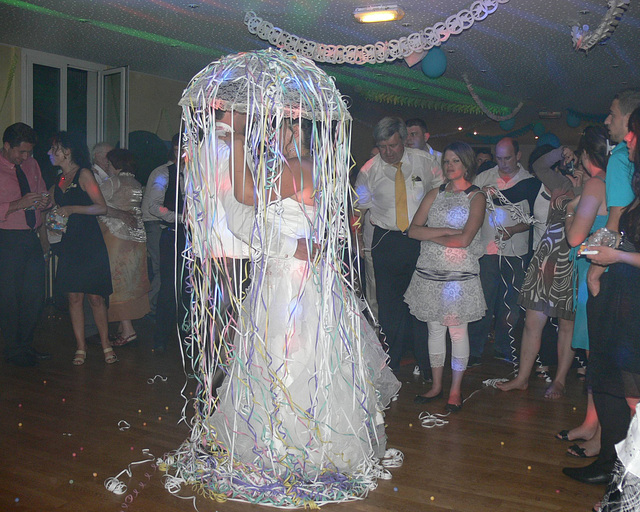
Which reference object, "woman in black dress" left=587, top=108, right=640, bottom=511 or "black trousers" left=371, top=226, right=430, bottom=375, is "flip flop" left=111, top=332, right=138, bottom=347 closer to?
"black trousers" left=371, top=226, right=430, bottom=375

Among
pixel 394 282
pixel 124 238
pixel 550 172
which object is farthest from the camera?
pixel 124 238

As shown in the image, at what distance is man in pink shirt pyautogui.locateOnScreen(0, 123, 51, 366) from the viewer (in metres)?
4.23

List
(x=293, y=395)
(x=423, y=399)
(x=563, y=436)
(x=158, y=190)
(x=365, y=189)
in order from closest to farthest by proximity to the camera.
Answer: (x=293, y=395), (x=563, y=436), (x=423, y=399), (x=365, y=189), (x=158, y=190)

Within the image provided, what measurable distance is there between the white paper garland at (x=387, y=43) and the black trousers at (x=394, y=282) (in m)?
1.11

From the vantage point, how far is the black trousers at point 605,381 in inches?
92.0

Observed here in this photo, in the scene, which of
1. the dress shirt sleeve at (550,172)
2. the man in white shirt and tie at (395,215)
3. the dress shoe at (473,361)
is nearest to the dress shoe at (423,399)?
the man in white shirt and tie at (395,215)

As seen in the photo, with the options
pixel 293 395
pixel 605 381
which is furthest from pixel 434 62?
pixel 293 395

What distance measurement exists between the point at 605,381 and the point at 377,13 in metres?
3.18

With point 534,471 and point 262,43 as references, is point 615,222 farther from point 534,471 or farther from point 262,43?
point 262,43

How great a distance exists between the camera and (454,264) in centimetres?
348

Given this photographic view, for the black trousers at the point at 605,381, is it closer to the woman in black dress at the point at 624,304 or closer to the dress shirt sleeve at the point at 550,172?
the woman in black dress at the point at 624,304

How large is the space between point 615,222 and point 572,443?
1.21 meters

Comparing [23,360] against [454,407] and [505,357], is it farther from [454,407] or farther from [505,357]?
[505,357]

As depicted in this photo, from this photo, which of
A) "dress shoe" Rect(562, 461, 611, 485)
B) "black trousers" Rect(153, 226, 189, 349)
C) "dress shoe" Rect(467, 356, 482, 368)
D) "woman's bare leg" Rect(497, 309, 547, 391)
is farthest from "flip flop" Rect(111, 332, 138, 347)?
"dress shoe" Rect(562, 461, 611, 485)
